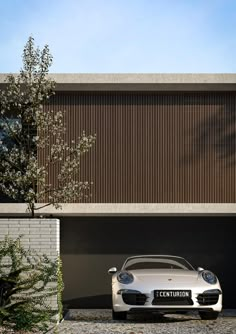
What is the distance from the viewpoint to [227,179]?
49.4ft

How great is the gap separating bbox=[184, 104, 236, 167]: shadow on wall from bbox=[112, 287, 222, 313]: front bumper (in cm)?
412

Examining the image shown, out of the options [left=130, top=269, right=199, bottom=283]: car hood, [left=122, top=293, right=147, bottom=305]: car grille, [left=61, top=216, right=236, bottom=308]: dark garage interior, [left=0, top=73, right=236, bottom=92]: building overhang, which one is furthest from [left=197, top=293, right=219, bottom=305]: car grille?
[left=0, top=73, right=236, bottom=92]: building overhang

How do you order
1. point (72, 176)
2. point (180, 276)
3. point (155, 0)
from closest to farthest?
point (155, 0) → point (180, 276) → point (72, 176)

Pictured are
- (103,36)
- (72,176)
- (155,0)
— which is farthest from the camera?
(72,176)

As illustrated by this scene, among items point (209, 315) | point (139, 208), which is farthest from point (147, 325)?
point (139, 208)

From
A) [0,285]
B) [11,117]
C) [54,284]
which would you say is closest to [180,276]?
[54,284]

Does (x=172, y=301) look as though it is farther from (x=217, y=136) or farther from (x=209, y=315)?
(x=217, y=136)

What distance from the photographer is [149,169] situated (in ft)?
49.5

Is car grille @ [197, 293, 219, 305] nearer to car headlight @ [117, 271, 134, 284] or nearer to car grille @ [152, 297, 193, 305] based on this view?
car grille @ [152, 297, 193, 305]

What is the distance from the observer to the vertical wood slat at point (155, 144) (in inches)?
591

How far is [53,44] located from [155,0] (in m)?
3.41

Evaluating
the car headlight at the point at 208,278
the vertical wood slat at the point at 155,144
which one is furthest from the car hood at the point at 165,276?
the vertical wood slat at the point at 155,144

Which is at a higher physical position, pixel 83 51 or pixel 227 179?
pixel 83 51

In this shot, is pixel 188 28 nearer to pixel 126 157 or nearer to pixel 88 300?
pixel 126 157
